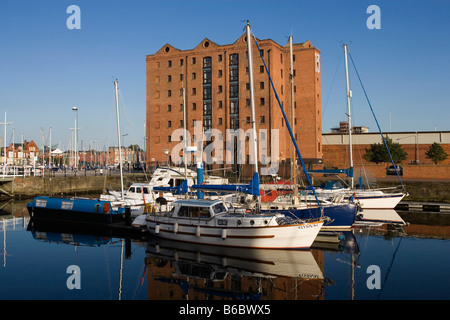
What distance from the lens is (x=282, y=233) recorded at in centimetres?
2091

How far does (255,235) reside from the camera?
21109 mm

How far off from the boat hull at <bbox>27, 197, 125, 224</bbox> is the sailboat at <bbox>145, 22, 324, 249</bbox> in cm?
557

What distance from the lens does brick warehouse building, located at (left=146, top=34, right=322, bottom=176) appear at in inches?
2466

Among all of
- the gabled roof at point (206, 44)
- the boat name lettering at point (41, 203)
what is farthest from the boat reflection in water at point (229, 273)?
the gabled roof at point (206, 44)

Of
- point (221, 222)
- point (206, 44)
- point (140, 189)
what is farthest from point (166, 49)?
point (221, 222)

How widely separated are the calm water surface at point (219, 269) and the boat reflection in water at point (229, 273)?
0.04 m

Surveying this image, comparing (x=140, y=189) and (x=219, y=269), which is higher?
(x=140, y=189)

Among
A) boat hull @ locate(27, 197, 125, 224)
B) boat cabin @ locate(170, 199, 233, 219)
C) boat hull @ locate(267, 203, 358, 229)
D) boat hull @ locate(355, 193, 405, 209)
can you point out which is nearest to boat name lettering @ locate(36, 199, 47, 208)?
boat hull @ locate(27, 197, 125, 224)

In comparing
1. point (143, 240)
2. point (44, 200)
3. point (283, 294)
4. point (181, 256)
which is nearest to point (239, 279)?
point (283, 294)

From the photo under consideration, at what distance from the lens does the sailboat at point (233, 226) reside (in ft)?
68.9

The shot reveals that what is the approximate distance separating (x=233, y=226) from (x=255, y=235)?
1282mm

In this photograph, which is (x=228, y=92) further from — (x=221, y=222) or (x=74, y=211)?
(x=221, y=222)

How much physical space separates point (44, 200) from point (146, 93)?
1692 inches

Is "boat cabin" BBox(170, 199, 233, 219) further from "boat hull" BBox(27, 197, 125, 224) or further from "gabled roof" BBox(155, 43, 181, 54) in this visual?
"gabled roof" BBox(155, 43, 181, 54)
